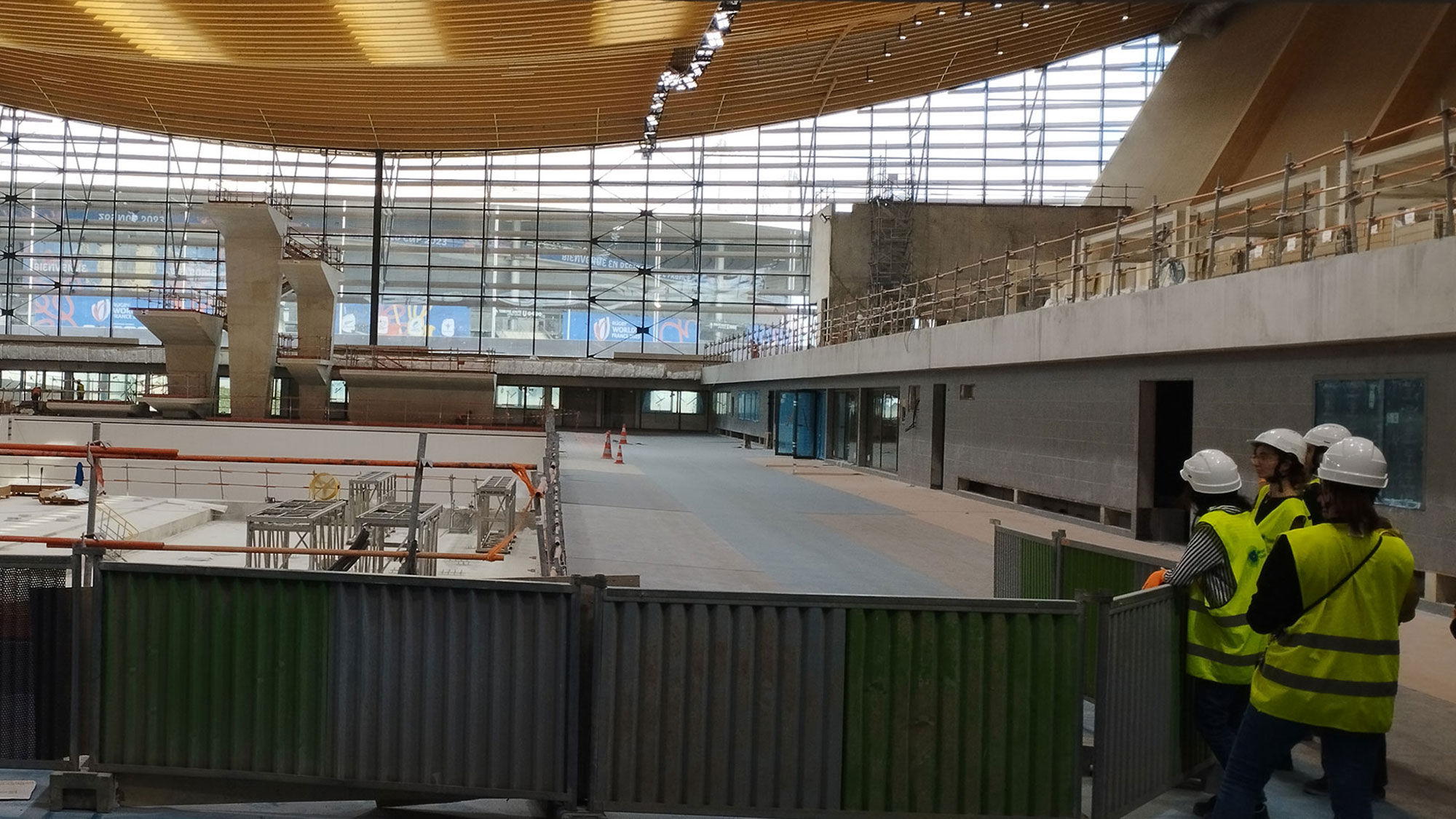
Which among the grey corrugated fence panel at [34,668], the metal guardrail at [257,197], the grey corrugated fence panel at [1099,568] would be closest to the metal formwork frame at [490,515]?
the grey corrugated fence panel at [1099,568]

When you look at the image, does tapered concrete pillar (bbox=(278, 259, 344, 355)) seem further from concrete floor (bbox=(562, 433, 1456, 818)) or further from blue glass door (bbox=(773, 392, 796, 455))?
concrete floor (bbox=(562, 433, 1456, 818))

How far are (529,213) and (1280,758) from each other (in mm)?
46067

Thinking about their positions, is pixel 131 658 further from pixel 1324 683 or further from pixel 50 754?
pixel 1324 683

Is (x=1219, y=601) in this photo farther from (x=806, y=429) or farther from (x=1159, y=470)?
(x=806, y=429)

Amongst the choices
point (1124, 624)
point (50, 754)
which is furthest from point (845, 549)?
point (50, 754)

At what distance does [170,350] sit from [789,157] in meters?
24.3

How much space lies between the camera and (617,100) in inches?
1599

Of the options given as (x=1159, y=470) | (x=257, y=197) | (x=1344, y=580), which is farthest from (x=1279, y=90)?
(x=257, y=197)

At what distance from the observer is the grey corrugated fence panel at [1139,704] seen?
4.30 metres

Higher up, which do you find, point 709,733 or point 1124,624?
point 1124,624

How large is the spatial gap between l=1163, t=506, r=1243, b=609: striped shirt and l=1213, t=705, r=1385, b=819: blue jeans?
2.67 feet

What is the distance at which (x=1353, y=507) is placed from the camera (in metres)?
3.69

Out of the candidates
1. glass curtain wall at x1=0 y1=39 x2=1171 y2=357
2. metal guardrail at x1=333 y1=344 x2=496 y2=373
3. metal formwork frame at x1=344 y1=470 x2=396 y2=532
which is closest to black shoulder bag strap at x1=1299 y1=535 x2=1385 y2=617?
metal formwork frame at x1=344 y1=470 x2=396 y2=532

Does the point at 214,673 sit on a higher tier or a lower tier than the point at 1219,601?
lower
